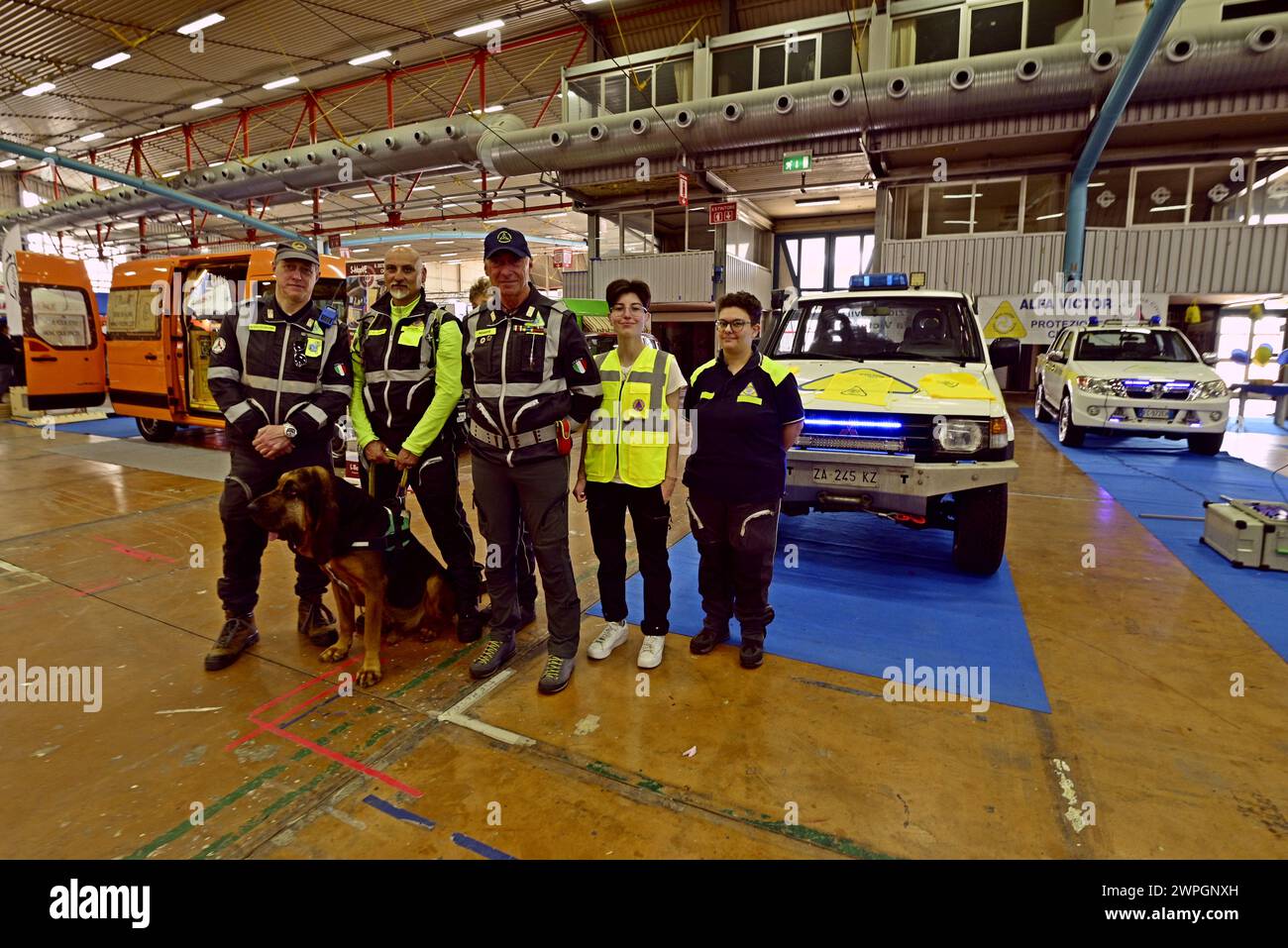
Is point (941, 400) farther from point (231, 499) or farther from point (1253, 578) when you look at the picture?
point (231, 499)

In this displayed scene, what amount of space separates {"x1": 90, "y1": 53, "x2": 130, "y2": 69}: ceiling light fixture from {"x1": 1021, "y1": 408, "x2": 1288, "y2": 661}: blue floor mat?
64.9 ft

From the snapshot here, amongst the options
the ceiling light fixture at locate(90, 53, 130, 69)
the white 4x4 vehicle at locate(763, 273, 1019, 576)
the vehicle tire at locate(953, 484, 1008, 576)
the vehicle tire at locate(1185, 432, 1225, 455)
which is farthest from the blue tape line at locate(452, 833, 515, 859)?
the ceiling light fixture at locate(90, 53, 130, 69)

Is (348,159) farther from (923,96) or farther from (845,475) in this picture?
(845,475)

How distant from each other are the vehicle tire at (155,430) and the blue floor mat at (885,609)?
849cm

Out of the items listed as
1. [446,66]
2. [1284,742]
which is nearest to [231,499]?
[1284,742]

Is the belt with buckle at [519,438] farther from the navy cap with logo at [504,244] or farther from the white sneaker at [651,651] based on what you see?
the white sneaker at [651,651]

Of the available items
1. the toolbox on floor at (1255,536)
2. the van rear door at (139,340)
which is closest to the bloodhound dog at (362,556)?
the toolbox on floor at (1255,536)

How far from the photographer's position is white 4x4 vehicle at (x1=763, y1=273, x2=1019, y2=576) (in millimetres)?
3916

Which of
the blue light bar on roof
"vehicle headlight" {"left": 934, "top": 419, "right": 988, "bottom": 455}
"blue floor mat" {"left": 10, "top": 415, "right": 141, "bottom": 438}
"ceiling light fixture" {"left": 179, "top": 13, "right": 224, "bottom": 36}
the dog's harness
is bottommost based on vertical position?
"blue floor mat" {"left": 10, "top": 415, "right": 141, "bottom": 438}

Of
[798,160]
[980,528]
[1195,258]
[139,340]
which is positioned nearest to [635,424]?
[980,528]

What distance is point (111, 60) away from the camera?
1436cm

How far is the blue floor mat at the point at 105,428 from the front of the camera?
10.2m

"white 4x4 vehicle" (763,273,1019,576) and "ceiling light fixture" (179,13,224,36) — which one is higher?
"ceiling light fixture" (179,13,224,36)

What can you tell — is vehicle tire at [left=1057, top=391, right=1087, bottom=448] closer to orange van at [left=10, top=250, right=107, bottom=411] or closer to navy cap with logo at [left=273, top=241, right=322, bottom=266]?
navy cap with logo at [left=273, top=241, right=322, bottom=266]
